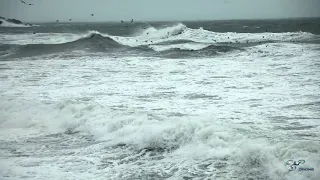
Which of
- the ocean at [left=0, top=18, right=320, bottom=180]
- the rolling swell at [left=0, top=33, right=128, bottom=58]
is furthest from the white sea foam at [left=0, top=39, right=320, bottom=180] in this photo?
→ the rolling swell at [left=0, top=33, right=128, bottom=58]

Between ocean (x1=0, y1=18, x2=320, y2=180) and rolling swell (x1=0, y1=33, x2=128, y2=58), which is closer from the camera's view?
ocean (x1=0, y1=18, x2=320, y2=180)

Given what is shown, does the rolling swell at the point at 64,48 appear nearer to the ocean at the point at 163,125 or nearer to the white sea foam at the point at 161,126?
the ocean at the point at 163,125

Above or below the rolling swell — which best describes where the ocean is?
below

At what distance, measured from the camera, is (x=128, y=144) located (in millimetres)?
6793

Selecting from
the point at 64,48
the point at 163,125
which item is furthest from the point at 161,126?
the point at 64,48

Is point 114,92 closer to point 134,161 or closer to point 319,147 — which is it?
point 134,161

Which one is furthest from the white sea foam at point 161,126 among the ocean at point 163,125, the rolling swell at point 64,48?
the rolling swell at point 64,48

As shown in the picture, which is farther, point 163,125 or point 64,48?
point 64,48

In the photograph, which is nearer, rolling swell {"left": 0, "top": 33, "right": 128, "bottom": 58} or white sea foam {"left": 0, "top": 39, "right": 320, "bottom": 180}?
white sea foam {"left": 0, "top": 39, "right": 320, "bottom": 180}

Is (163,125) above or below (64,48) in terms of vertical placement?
below

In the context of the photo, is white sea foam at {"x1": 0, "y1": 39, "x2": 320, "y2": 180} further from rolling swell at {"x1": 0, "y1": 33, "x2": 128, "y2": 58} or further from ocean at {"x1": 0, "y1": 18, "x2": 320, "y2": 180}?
rolling swell at {"x1": 0, "y1": 33, "x2": 128, "y2": 58}

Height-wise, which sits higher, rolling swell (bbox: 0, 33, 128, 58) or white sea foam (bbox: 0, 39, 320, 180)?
rolling swell (bbox: 0, 33, 128, 58)

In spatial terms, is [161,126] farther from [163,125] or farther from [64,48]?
[64,48]

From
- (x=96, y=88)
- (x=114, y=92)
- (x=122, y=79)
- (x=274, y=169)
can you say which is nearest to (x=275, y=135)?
(x=274, y=169)
